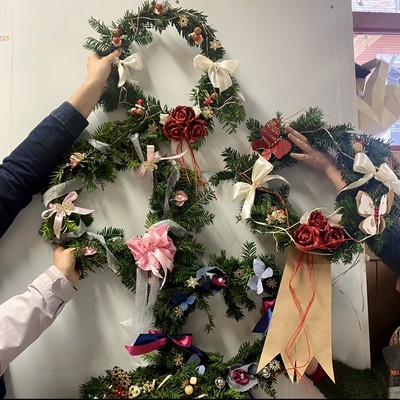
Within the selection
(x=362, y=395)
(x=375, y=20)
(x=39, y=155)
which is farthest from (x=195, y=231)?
(x=375, y=20)

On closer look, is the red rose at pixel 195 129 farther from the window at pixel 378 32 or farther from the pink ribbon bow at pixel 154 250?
the window at pixel 378 32

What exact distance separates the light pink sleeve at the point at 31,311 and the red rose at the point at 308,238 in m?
0.59

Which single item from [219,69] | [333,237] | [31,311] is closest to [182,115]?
[219,69]

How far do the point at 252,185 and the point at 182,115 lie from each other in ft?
0.87

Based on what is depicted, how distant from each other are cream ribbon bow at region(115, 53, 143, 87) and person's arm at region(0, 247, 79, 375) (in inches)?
18.7

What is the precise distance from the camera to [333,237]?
1065 millimetres

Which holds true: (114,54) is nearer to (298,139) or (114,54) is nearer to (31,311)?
(298,139)

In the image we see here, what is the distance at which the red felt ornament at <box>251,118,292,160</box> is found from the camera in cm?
116

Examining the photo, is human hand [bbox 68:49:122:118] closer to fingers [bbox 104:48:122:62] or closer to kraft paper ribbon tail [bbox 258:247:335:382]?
fingers [bbox 104:48:122:62]

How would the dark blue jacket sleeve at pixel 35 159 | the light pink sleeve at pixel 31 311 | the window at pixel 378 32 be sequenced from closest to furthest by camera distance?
the light pink sleeve at pixel 31 311
the dark blue jacket sleeve at pixel 35 159
the window at pixel 378 32

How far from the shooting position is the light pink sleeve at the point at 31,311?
0.97 meters

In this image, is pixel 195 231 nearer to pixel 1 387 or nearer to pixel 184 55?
pixel 184 55

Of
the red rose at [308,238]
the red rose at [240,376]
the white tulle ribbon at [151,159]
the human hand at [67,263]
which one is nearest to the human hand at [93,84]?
the white tulle ribbon at [151,159]

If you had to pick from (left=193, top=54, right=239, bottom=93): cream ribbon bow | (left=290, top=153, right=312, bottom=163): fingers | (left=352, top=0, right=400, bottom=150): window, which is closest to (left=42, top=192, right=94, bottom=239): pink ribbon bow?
(left=193, top=54, right=239, bottom=93): cream ribbon bow
